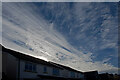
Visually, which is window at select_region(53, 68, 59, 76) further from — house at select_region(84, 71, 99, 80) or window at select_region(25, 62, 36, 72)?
house at select_region(84, 71, 99, 80)

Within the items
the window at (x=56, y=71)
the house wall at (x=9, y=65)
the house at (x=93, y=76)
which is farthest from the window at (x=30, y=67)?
the house at (x=93, y=76)

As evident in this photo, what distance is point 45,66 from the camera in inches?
867

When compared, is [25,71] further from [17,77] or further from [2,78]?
[2,78]

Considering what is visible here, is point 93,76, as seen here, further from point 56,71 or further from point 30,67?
point 30,67

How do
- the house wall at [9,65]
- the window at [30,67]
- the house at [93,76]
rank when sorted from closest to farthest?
1. the house wall at [9,65]
2. the window at [30,67]
3. the house at [93,76]

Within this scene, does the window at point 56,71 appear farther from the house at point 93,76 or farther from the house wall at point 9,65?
the house at point 93,76

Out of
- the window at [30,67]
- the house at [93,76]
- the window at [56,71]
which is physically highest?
the window at [30,67]

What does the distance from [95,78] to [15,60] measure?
3961 centimetres

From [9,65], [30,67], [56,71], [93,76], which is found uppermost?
[9,65]

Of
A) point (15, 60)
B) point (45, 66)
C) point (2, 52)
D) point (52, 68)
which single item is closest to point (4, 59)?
point (2, 52)

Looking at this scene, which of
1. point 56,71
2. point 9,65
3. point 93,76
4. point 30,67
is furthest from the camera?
point 93,76

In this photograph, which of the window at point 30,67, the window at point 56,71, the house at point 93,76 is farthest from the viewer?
the house at point 93,76

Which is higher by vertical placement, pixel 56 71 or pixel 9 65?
pixel 9 65

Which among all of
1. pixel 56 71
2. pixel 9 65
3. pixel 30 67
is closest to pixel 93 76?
pixel 56 71
